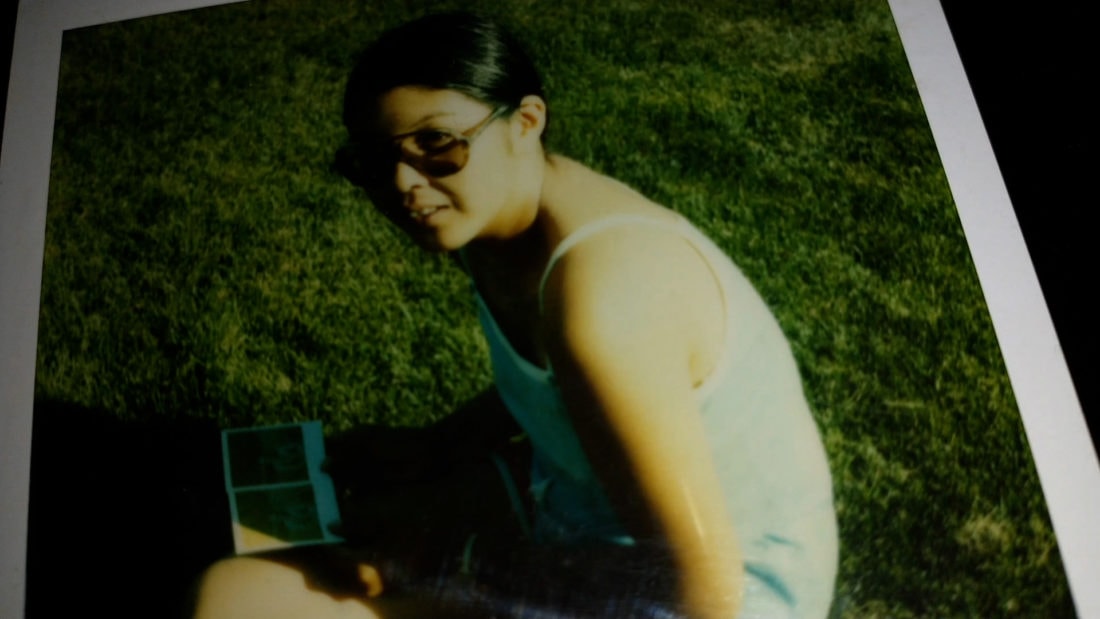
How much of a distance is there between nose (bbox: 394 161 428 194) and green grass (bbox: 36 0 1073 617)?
0.05 meters

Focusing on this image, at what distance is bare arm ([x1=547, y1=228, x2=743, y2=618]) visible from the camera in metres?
0.66

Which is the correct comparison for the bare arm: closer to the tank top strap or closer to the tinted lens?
the tank top strap

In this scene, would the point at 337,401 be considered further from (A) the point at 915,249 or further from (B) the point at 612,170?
(A) the point at 915,249

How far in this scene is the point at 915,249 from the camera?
75 centimetres

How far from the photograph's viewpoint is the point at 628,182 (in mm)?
769

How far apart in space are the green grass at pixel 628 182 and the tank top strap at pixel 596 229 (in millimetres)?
41

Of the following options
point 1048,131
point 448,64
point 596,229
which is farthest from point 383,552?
point 1048,131

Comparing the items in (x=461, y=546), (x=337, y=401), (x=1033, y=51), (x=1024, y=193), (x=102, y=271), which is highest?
(x=1033, y=51)

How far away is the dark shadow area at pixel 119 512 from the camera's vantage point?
71 cm

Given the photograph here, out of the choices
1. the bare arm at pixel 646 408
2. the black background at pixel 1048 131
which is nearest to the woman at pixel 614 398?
the bare arm at pixel 646 408

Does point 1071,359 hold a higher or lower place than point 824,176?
lower

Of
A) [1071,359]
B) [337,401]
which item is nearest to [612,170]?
[337,401]

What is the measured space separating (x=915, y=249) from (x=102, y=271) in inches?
35.9

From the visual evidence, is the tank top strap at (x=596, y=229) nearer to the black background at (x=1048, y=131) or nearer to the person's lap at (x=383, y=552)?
the person's lap at (x=383, y=552)
